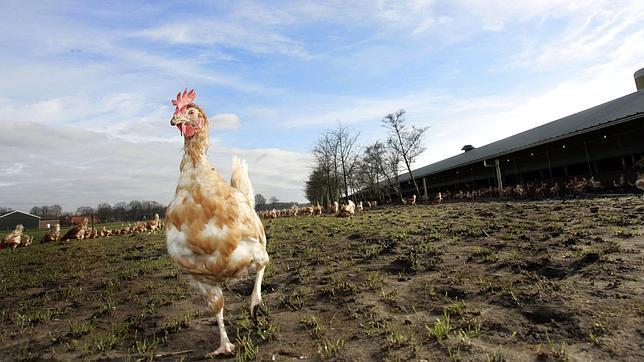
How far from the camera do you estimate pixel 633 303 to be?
4.07 meters

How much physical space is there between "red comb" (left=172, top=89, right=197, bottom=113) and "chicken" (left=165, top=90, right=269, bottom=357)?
0.04ft

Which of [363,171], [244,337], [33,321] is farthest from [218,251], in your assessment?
[363,171]

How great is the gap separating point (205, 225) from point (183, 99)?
177 centimetres

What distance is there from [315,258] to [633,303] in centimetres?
605

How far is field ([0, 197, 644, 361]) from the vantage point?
12.7 feet

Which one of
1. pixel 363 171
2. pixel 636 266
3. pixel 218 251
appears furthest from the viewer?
pixel 363 171

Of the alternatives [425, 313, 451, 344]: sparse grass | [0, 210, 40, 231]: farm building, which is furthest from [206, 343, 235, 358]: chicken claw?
[0, 210, 40, 231]: farm building

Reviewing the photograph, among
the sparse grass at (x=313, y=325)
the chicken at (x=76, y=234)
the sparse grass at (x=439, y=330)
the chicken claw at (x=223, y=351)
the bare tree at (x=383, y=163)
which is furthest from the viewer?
the bare tree at (x=383, y=163)

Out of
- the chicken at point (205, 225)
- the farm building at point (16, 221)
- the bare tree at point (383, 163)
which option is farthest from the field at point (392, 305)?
the farm building at point (16, 221)

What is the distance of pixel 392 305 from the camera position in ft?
16.9

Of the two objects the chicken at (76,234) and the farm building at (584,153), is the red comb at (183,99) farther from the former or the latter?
the chicken at (76,234)

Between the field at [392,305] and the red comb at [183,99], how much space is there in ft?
10.3

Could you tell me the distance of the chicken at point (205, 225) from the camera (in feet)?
12.8

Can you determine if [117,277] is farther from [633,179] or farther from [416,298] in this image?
[633,179]
